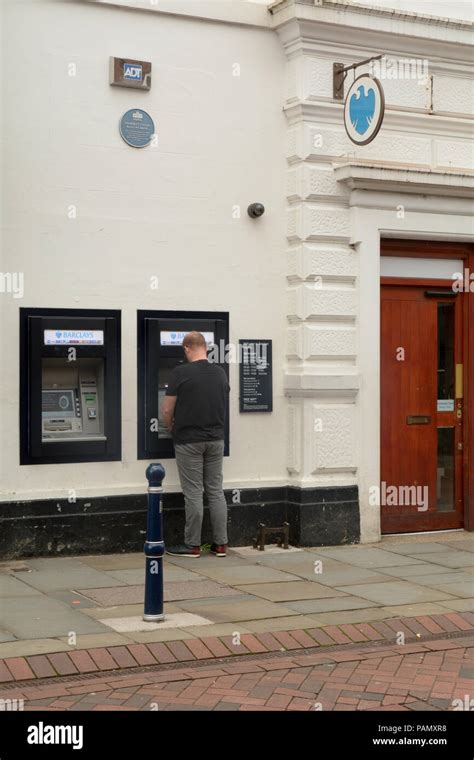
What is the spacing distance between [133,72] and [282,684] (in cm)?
583

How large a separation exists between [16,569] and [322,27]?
565cm

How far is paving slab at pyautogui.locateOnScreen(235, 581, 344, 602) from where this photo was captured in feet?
27.8

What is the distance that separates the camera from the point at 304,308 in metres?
10.6

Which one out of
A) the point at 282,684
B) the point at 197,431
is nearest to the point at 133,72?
the point at 197,431

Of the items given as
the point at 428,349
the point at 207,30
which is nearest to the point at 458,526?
the point at 428,349

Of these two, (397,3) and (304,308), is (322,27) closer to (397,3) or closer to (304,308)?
(397,3)

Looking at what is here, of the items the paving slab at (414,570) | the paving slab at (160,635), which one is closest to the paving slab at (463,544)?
the paving slab at (414,570)

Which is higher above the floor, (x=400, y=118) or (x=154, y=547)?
(x=400, y=118)

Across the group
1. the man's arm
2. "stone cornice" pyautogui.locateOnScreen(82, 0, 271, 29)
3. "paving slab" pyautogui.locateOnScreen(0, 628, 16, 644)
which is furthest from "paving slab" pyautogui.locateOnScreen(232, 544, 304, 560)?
"stone cornice" pyautogui.locateOnScreen(82, 0, 271, 29)

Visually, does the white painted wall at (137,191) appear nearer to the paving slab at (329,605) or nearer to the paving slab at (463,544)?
the paving slab at (463,544)

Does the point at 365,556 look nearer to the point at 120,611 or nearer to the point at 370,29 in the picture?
the point at 120,611

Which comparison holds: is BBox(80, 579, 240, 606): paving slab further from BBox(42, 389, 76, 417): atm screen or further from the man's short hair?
the man's short hair

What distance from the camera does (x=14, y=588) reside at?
28.0 feet

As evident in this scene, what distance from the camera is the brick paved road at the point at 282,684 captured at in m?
6.01
